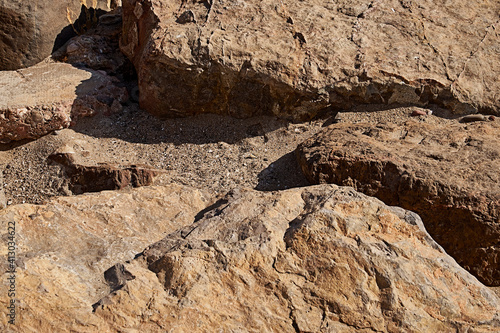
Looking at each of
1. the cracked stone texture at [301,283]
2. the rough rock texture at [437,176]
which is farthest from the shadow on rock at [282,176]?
the cracked stone texture at [301,283]

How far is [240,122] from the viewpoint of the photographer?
4.20 metres

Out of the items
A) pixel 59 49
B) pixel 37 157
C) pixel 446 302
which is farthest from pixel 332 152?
pixel 59 49

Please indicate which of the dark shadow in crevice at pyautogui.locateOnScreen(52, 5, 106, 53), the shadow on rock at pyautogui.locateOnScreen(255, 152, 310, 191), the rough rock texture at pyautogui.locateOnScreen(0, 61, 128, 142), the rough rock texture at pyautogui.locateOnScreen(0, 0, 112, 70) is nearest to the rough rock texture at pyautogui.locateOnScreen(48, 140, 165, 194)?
the rough rock texture at pyautogui.locateOnScreen(0, 61, 128, 142)

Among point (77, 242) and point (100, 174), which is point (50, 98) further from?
point (77, 242)

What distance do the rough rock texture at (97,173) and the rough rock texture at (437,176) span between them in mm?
1085

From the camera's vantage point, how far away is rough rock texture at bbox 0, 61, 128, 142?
4.09 metres

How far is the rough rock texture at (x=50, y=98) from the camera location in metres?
4.09

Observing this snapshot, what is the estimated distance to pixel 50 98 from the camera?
4.23 m

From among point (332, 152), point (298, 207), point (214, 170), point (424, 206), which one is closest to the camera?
point (298, 207)

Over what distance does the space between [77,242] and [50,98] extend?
2.07 m

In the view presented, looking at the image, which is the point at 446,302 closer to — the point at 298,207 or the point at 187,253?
the point at 298,207

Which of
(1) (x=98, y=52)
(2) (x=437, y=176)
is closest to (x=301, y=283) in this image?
(2) (x=437, y=176)

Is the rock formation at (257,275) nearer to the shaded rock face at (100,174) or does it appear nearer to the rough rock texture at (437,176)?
the rough rock texture at (437,176)

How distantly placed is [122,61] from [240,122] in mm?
1462
